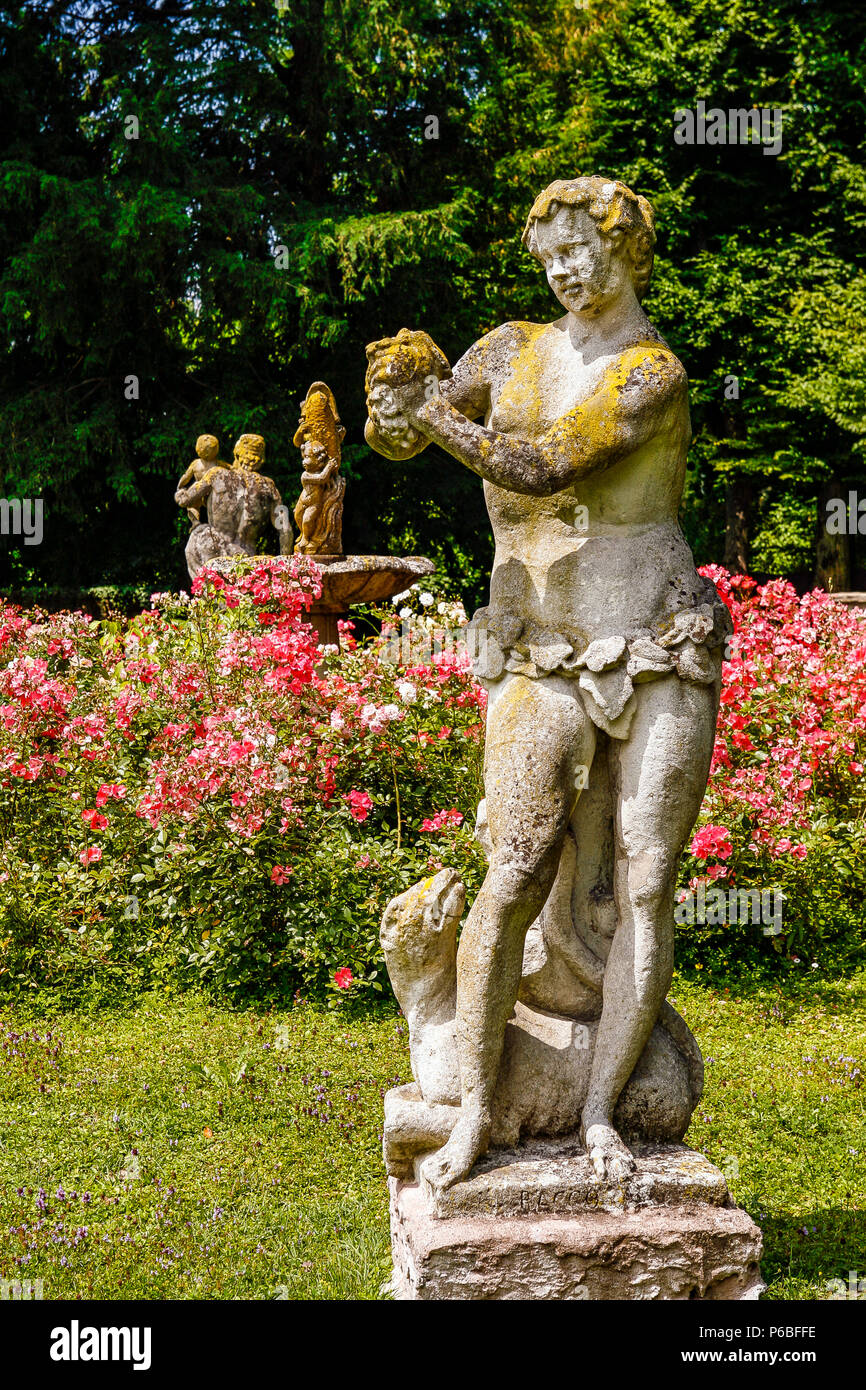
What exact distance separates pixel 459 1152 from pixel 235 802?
3.23m

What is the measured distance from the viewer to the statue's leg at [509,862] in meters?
3.04

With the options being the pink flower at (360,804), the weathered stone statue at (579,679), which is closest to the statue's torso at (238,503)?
the pink flower at (360,804)

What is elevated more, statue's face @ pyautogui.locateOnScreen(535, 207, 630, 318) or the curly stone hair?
the curly stone hair

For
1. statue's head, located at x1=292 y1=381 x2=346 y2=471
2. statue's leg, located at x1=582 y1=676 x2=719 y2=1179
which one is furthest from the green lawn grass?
statue's head, located at x1=292 y1=381 x2=346 y2=471

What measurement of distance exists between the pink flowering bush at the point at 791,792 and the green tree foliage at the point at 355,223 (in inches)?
410

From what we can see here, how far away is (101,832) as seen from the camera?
22.1 feet

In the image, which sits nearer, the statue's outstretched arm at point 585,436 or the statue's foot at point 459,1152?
the statue's outstretched arm at point 585,436

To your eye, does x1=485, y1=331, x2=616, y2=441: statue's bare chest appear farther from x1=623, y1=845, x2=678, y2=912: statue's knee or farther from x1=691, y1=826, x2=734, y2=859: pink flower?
x1=691, y1=826, x2=734, y2=859: pink flower

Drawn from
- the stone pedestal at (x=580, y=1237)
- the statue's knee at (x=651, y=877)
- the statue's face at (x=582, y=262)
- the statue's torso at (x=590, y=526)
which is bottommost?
the stone pedestal at (x=580, y=1237)

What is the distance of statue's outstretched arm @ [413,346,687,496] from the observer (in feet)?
9.57

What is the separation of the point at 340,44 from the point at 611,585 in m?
17.3

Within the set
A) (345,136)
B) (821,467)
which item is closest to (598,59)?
(345,136)

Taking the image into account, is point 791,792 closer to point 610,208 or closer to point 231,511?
point 610,208

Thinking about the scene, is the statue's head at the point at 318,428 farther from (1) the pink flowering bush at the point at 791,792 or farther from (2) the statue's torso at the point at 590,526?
(2) the statue's torso at the point at 590,526
